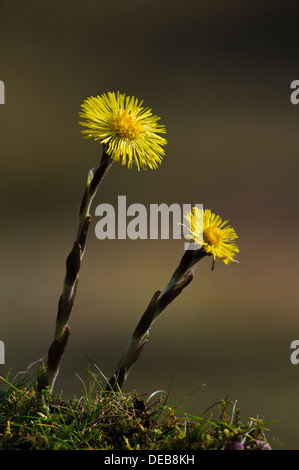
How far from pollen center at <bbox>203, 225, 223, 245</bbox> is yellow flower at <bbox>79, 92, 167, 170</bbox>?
3.8 inches

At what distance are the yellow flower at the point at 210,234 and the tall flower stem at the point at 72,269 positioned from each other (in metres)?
0.11

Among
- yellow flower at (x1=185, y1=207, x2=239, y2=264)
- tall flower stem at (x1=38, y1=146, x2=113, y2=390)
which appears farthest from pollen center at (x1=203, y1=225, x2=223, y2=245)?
tall flower stem at (x1=38, y1=146, x2=113, y2=390)

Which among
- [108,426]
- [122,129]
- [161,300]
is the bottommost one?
[108,426]

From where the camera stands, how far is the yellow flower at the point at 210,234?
1.92 ft

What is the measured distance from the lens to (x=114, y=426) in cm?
59

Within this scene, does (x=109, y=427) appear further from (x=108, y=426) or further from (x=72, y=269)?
(x=72, y=269)

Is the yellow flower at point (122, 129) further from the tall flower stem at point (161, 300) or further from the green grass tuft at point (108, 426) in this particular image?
the green grass tuft at point (108, 426)

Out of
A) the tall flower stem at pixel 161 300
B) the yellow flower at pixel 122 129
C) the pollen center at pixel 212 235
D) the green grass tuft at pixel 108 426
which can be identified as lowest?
the green grass tuft at pixel 108 426

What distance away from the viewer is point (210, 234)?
59 cm

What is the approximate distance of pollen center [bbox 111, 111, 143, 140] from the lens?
60 centimetres

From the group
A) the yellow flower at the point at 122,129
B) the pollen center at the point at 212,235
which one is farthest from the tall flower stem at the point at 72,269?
the pollen center at the point at 212,235

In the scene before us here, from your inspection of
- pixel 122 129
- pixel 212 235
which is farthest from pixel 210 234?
pixel 122 129

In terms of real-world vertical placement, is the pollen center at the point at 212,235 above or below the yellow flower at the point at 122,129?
below

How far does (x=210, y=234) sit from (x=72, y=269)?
158 mm
